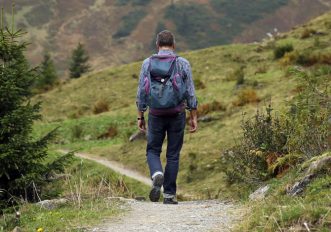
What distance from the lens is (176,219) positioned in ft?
23.4

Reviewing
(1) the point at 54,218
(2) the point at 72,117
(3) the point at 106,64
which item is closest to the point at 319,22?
(2) the point at 72,117

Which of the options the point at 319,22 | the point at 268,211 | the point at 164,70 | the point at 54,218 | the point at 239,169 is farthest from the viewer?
the point at 319,22

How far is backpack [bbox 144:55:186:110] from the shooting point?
8.54 metres

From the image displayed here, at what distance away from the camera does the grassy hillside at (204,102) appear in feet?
55.5

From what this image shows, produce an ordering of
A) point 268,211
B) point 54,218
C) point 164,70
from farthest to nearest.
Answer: point 164,70 → point 54,218 → point 268,211

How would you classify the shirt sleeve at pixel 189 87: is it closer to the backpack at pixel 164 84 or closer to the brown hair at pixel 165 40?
the backpack at pixel 164 84

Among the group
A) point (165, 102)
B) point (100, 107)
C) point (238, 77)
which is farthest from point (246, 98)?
point (165, 102)

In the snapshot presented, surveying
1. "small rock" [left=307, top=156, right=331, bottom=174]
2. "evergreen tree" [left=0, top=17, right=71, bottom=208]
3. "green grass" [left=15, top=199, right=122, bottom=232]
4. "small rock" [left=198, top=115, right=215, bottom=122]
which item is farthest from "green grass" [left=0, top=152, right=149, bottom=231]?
"small rock" [left=198, top=115, right=215, bottom=122]

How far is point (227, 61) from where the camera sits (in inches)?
1372

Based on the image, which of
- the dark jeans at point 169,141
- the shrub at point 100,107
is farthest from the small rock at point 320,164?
the shrub at point 100,107

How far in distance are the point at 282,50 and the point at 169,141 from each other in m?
21.6

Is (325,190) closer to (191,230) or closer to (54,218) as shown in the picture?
(191,230)

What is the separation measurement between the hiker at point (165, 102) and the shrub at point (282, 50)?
21292mm

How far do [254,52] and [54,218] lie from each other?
28.7m
